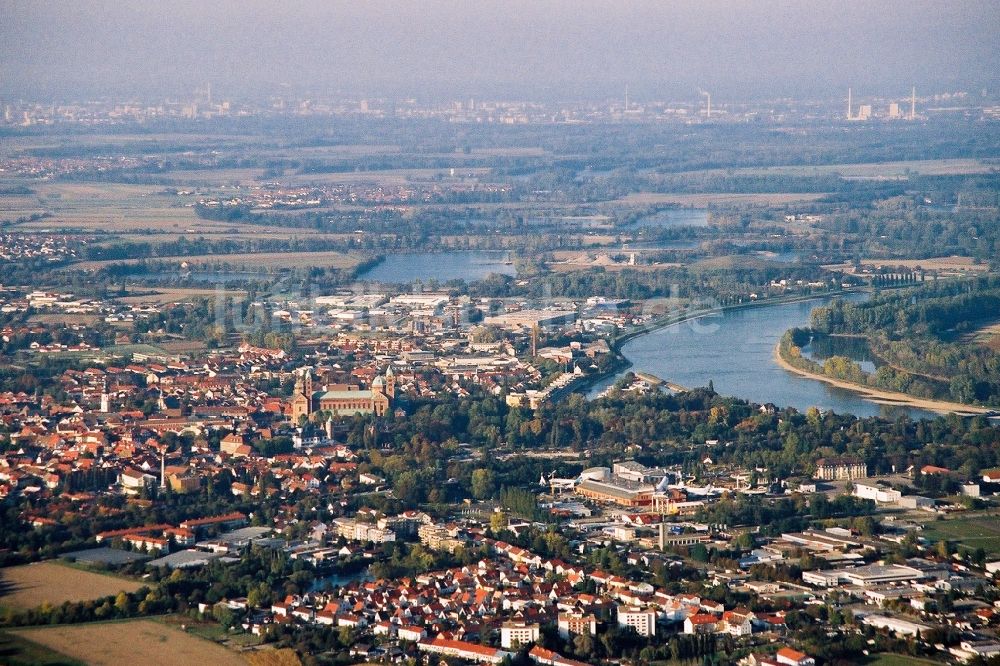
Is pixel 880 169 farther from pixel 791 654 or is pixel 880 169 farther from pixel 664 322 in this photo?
pixel 791 654

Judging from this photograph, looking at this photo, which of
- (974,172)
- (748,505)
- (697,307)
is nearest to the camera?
(748,505)

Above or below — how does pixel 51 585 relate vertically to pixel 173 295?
above

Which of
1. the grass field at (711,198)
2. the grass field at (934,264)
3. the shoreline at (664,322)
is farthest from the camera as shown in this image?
the grass field at (711,198)

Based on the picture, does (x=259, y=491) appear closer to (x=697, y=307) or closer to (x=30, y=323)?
(x=30, y=323)

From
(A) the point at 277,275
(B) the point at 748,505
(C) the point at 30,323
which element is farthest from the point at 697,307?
(B) the point at 748,505

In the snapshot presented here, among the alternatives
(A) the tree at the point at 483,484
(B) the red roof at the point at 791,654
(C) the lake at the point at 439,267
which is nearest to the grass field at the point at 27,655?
(B) the red roof at the point at 791,654

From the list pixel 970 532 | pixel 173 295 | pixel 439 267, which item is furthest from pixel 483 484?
pixel 439 267

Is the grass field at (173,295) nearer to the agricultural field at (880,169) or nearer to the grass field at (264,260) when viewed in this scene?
the grass field at (264,260)
